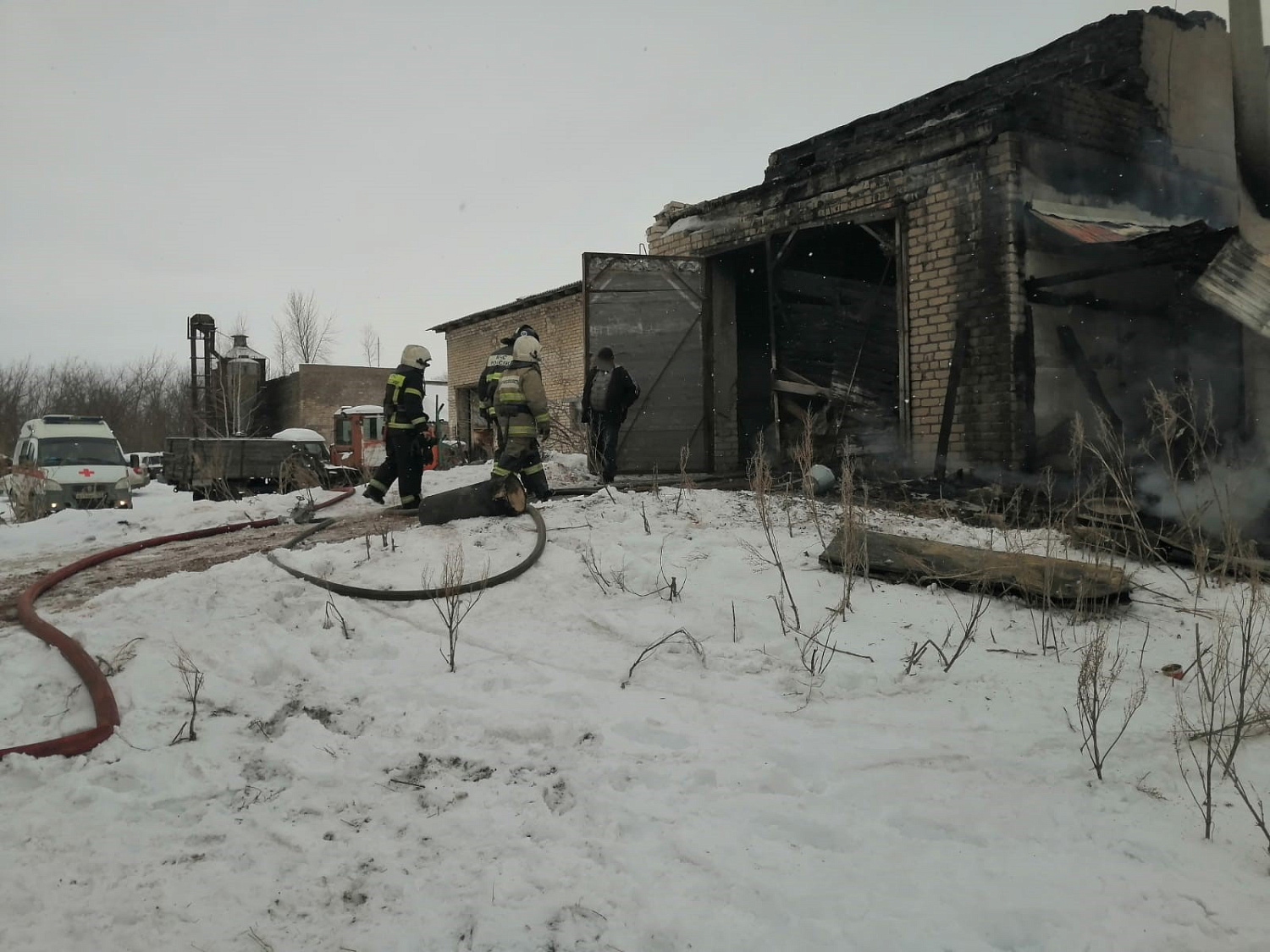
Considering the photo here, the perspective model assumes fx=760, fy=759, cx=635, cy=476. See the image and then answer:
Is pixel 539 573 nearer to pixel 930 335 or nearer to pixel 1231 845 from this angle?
pixel 1231 845

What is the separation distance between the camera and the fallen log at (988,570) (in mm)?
3945

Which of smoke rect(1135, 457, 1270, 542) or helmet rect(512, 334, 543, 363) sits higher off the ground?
helmet rect(512, 334, 543, 363)

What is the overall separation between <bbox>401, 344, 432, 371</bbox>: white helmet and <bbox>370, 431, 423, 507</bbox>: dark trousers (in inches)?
24.9

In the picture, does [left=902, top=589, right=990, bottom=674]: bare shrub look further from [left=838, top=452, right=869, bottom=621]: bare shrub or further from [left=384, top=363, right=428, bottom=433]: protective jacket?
[left=384, top=363, right=428, bottom=433]: protective jacket

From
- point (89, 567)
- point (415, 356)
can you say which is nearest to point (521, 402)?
point (415, 356)

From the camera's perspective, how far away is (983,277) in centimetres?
696

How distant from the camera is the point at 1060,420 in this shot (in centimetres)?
715

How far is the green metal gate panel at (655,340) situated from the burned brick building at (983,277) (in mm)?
24

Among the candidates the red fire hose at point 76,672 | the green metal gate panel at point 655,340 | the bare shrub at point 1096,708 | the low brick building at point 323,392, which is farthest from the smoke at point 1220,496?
the low brick building at point 323,392

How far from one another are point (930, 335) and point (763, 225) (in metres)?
2.62

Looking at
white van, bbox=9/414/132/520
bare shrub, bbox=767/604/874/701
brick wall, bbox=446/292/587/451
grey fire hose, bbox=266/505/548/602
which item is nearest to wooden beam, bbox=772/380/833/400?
grey fire hose, bbox=266/505/548/602

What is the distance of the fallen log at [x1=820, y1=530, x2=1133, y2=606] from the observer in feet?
12.9

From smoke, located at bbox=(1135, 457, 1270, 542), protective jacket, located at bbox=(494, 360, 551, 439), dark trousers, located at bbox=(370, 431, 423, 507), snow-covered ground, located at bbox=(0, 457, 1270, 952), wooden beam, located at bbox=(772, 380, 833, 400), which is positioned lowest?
snow-covered ground, located at bbox=(0, 457, 1270, 952)

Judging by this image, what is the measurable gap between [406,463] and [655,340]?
3699 millimetres
